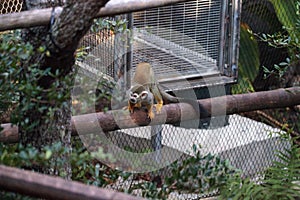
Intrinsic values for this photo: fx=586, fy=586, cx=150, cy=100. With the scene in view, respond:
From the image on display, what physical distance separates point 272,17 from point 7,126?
3.45 meters

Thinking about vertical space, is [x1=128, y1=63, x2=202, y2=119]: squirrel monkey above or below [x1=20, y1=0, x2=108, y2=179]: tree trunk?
below

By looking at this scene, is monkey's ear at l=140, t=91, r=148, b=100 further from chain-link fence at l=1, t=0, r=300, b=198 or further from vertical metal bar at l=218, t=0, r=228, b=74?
vertical metal bar at l=218, t=0, r=228, b=74

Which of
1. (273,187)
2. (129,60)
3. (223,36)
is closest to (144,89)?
(129,60)

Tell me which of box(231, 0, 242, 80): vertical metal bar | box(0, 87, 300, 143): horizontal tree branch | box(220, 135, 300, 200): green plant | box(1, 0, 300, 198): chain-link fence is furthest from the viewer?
box(231, 0, 242, 80): vertical metal bar

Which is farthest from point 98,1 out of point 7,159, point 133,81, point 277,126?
point 277,126

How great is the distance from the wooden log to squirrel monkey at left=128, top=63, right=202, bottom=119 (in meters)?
1.76

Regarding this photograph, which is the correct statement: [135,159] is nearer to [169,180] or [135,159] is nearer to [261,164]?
[261,164]

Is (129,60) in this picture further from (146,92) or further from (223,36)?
(223,36)

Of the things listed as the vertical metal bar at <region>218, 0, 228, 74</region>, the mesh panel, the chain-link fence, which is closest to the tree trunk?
the chain-link fence

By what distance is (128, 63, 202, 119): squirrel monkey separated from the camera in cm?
328

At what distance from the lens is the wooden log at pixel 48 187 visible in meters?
1.31

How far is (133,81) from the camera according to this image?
137 inches

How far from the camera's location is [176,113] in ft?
9.88

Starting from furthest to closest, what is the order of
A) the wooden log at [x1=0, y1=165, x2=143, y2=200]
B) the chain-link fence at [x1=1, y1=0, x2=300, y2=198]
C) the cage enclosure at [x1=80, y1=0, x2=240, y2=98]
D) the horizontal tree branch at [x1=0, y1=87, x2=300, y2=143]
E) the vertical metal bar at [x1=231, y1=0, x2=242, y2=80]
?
the vertical metal bar at [x1=231, y1=0, x2=242, y2=80] < the cage enclosure at [x1=80, y1=0, x2=240, y2=98] < the chain-link fence at [x1=1, y1=0, x2=300, y2=198] < the horizontal tree branch at [x1=0, y1=87, x2=300, y2=143] < the wooden log at [x1=0, y1=165, x2=143, y2=200]
